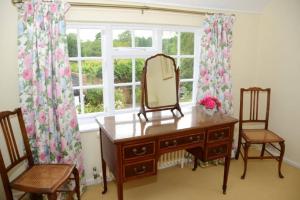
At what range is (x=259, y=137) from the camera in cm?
267

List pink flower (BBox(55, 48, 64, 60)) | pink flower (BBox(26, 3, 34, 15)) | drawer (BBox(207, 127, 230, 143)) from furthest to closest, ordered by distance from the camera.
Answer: drawer (BBox(207, 127, 230, 143)), pink flower (BBox(55, 48, 64, 60)), pink flower (BBox(26, 3, 34, 15))

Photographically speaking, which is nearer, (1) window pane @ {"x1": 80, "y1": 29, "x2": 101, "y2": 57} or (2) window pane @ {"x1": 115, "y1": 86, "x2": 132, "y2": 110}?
(1) window pane @ {"x1": 80, "y1": 29, "x2": 101, "y2": 57}

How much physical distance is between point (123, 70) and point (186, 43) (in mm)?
898

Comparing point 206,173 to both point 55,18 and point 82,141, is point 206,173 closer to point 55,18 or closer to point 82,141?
point 82,141

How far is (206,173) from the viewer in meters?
2.78

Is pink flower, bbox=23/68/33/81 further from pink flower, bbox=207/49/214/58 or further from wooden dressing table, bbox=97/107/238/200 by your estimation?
pink flower, bbox=207/49/214/58

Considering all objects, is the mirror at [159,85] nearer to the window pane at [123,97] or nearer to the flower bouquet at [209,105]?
the flower bouquet at [209,105]

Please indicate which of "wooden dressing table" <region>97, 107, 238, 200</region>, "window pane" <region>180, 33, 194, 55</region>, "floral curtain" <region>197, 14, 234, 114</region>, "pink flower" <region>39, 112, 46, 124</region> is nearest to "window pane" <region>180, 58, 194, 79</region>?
"window pane" <region>180, 33, 194, 55</region>

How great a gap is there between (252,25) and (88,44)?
7.18ft

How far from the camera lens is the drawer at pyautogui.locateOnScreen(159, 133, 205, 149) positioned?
1938mm

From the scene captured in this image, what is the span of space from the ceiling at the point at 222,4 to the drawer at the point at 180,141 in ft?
4.70

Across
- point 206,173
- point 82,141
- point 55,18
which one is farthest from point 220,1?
point 82,141

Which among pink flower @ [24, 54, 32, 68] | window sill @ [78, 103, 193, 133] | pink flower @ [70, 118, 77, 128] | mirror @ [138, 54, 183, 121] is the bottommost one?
window sill @ [78, 103, 193, 133]

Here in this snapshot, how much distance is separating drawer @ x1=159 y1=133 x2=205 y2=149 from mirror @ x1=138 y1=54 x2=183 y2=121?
34cm
